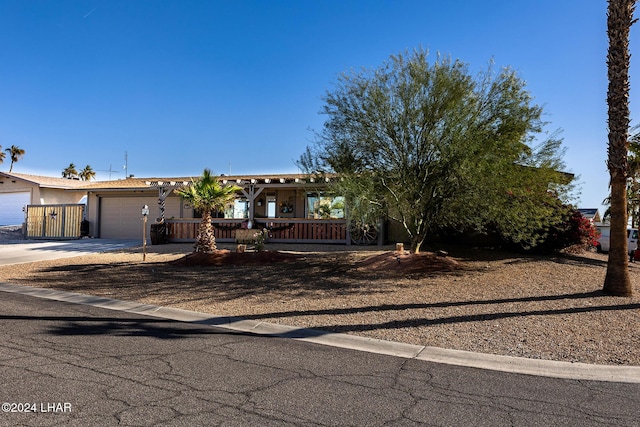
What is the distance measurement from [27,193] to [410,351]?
101 feet

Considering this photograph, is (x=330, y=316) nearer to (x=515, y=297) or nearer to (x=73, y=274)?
(x=515, y=297)

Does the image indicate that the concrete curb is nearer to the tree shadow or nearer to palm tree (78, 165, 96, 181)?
the tree shadow

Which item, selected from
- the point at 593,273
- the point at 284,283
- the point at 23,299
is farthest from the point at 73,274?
the point at 593,273

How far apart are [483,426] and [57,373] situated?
4.24 metres

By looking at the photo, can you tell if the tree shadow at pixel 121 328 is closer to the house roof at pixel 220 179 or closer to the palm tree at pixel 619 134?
the palm tree at pixel 619 134

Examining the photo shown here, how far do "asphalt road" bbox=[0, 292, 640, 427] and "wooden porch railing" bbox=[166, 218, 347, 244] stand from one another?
14.5 m

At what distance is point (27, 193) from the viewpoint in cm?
3033

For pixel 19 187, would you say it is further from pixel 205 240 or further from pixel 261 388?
pixel 261 388

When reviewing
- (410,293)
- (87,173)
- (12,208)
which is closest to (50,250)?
(12,208)

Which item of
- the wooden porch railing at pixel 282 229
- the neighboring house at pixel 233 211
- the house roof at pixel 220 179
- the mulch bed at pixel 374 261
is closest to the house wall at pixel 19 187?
the house roof at pixel 220 179

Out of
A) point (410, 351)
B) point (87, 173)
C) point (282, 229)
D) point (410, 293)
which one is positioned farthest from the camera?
point (87, 173)

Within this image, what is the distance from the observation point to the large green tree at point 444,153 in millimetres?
11102

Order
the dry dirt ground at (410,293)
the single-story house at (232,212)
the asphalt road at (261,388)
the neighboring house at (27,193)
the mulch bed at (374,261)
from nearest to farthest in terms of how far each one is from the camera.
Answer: the asphalt road at (261,388) → the dry dirt ground at (410,293) → the mulch bed at (374,261) → the single-story house at (232,212) → the neighboring house at (27,193)

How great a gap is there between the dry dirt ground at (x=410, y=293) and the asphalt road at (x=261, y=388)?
1.29 m
